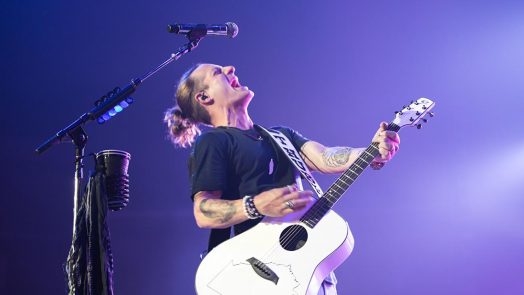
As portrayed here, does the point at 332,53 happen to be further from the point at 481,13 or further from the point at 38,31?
the point at 38,31

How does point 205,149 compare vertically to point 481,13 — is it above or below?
below

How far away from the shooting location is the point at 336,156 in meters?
2.51

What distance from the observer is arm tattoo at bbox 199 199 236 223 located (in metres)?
2.14

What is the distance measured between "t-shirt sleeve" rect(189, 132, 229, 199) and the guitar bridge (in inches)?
15.1

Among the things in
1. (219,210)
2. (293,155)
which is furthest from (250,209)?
(293,155)

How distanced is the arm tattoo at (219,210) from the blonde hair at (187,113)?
0.68 m

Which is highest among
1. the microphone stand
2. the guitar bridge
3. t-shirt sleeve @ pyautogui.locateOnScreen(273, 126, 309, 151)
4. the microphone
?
the microphone

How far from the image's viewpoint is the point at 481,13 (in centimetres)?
429

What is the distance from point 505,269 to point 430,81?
1.56 meters

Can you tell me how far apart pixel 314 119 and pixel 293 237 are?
2.21 m

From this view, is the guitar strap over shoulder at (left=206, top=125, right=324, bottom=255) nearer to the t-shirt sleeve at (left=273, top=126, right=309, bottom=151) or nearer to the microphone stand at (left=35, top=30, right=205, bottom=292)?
the t-shirt sleeve at (left=273, top=126, right=309, bottom=151)

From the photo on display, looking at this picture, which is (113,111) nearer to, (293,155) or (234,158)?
(234,158)

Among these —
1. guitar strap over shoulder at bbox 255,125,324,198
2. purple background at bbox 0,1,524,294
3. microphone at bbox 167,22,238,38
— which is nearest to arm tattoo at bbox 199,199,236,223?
guitar strap over shoulder at bbox 255,125,324,198

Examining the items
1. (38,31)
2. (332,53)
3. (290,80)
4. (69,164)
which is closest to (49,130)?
(69,164)
